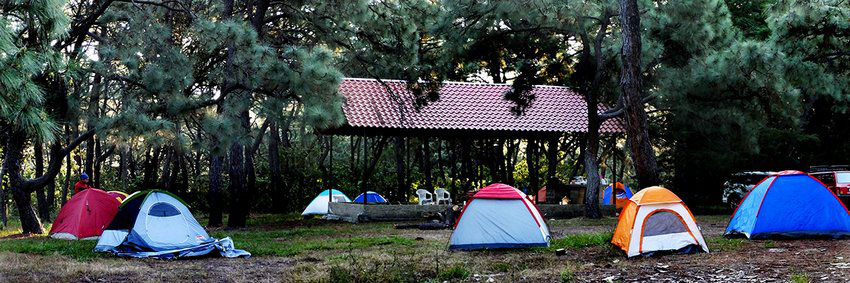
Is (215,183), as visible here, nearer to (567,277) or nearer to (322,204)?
(322,204)

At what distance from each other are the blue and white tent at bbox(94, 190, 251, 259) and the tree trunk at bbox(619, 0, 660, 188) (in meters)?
5.95

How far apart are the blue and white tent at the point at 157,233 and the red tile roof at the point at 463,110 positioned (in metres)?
8.62

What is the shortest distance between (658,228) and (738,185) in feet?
51.3

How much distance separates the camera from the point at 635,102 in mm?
13875

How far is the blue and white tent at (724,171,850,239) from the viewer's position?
1305cm

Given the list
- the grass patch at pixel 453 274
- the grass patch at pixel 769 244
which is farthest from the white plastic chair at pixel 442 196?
the grass patch at pixel 453 274

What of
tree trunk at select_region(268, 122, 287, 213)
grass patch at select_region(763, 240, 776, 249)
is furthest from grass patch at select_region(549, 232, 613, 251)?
tree trunk at select_region(268, 122, 287, 213)

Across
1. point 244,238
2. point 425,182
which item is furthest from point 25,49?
point 425,182

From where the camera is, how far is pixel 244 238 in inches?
618

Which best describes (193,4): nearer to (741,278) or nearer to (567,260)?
(567,260)

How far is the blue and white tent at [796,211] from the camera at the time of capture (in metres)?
13.0

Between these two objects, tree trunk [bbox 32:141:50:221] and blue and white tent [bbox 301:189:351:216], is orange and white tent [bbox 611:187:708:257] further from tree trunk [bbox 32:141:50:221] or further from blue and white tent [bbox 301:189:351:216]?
tree trunk [bbox 32:141:50:221]

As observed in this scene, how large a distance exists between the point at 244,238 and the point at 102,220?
256 cm

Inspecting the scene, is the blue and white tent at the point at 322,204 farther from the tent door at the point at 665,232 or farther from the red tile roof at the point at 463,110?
the tent door at the point at 665,232
